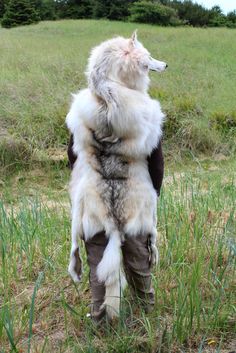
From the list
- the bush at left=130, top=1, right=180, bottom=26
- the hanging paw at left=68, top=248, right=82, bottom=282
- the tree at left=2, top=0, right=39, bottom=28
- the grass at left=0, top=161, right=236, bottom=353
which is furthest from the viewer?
the tree at left=2, top=0, right=39, bottom=28

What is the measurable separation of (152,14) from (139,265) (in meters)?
24.2

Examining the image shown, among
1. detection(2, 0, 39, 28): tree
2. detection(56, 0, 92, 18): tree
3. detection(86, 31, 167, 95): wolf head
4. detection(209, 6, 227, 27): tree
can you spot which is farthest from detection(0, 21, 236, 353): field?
detection(56, 0, 92, 18): tree

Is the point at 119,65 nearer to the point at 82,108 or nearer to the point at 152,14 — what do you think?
the point at 82,108

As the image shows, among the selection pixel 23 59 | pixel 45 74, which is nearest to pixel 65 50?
pixel 23 59

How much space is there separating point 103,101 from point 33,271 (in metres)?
1.31

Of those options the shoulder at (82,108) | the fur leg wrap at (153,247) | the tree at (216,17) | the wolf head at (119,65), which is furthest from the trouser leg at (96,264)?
the tree at (216,17)

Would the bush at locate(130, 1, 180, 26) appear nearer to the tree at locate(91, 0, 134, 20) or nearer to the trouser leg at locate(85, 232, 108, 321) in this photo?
the tree at locate(91, 0, 134, 20)

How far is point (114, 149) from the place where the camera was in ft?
7.28

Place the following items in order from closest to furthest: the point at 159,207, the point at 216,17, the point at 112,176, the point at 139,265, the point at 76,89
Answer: the point at 112,176 < the point at 139,265 < the point at 159,207 < the point at 76,89 < the point at 216,17

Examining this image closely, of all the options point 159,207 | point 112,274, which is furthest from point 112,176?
point 159,207

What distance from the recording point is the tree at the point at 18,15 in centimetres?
2627

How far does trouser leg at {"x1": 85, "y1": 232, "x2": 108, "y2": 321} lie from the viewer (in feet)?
7.66

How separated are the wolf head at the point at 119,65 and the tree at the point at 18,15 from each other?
25.3 meters

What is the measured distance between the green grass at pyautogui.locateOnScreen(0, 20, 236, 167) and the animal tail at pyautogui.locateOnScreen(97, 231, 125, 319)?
4991 mm
